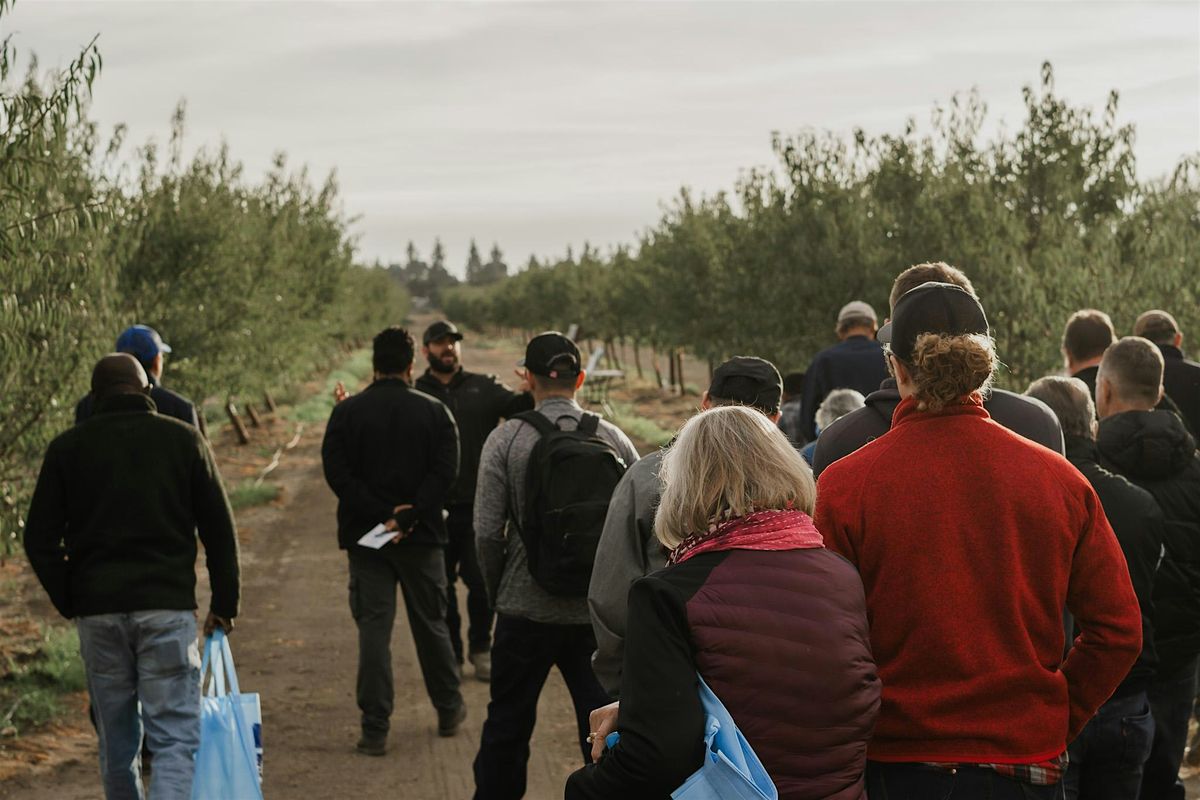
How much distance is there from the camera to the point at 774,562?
8.90 ft

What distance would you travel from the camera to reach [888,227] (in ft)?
55.2

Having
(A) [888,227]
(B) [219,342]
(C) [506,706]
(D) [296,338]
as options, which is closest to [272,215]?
(D) [296,338]

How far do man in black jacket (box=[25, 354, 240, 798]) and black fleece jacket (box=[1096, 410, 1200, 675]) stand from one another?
3750mm

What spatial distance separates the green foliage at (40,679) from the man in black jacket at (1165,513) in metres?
6.20

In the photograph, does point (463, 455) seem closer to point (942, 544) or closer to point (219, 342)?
point (942, 544)

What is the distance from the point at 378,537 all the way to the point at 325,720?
1596 millimetres

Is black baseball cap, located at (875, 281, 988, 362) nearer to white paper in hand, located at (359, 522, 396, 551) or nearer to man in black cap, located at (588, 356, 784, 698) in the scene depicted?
man in black cap, located at (588, 356, 784, 698)

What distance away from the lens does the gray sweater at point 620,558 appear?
13.3 feet

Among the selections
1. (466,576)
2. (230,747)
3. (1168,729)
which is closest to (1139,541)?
(1168,729)

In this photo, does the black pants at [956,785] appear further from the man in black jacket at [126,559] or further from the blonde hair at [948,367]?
the man in black jacket at [126,559]

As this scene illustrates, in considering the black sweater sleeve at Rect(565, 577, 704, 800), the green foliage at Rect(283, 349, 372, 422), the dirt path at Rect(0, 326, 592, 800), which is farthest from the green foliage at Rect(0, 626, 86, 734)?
the green foliage at Rect(283, 349, 372, 422)

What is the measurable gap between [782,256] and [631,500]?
15.8m

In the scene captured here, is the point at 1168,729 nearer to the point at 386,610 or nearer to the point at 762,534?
the point at 762,534

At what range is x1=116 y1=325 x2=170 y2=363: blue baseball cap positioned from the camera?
6.59 meters
